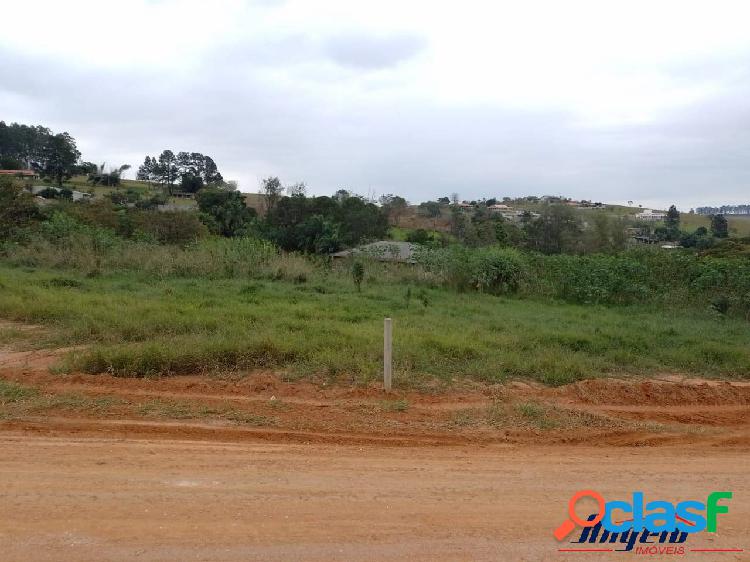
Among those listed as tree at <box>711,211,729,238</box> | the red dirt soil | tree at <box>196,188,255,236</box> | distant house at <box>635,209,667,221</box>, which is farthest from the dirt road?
distant house at <box>635,209,667,221</box>

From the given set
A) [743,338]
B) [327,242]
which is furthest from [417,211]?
[743,338]

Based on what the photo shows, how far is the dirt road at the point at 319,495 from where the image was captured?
358 cm

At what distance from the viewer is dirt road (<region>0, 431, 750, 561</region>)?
3584mm

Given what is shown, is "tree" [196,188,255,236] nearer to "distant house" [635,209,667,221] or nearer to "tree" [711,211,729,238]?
"tree" [711,211,729,238]

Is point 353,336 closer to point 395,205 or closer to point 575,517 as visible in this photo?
point 575,517

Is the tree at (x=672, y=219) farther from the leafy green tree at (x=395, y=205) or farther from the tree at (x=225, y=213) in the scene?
the tree at (x=225, y=213)

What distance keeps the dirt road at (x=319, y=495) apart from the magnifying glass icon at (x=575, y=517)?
78 millimetres

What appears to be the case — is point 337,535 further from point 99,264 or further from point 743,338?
point 99,264

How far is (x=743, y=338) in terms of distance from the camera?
1152 centimetres

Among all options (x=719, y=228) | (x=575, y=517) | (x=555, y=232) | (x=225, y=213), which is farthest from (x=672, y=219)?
(x=575, y=517)

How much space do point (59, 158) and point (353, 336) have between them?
75.1 m

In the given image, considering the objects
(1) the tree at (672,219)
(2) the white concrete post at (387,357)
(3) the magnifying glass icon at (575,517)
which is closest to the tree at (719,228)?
(1) the tree at (672,219)

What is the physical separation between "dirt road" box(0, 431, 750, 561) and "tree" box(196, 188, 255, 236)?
39.5 m

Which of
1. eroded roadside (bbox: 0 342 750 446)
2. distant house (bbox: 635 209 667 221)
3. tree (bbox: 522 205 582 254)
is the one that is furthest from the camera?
distant house (bbox: 635 209 667 221)
